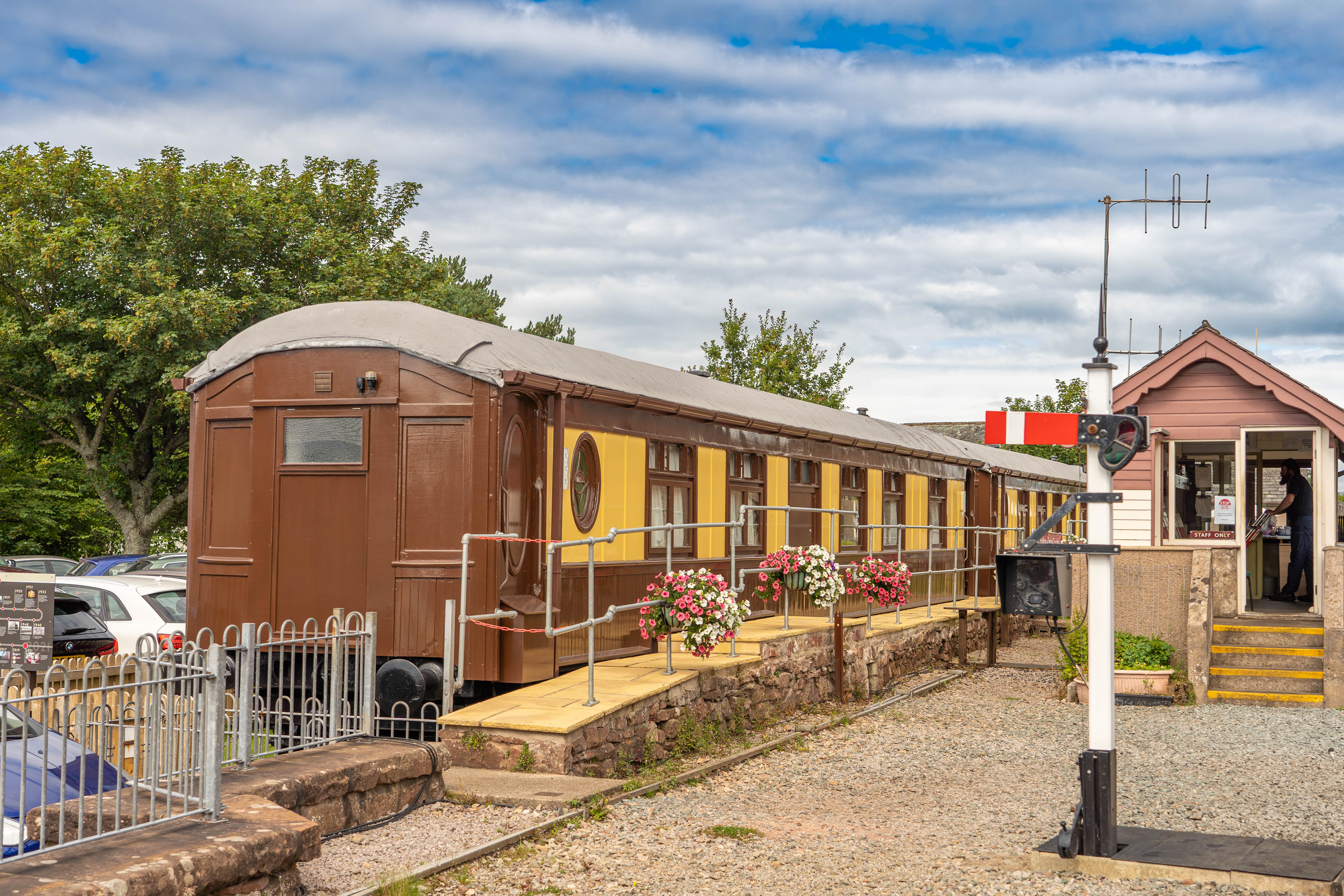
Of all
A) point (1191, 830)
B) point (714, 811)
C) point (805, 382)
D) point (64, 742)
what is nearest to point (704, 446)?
point (714, 811)

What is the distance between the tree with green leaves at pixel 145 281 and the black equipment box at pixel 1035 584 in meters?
19.4

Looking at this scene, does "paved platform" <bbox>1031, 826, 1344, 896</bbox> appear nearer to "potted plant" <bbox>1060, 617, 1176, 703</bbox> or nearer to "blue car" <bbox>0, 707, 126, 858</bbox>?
"blue car" <bbox>0, 707, 126, 858</bbox>

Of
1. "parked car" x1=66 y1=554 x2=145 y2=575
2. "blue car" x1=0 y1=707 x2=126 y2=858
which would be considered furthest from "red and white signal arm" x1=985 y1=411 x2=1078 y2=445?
"parked car" x1=66 y1=554 x2=145 y2=575

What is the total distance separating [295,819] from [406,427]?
4402mm

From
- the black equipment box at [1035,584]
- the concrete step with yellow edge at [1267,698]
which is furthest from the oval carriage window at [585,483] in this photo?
the concrete step with yellow edge at [1267,698]

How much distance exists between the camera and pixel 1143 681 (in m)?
13.4

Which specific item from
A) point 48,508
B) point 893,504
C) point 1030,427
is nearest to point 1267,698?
point 893,504

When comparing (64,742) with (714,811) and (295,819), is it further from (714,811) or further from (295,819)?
(714,811)

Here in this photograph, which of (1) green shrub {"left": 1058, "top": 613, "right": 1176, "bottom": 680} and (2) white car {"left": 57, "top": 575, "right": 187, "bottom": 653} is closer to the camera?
(2) white car {"left": 57, "top": 575, "right": 187, "bottom": 653}

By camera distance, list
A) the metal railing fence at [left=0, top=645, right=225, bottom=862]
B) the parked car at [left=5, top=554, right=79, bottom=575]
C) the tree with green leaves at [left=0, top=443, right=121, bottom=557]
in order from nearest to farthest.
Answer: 1. the metal railing fence at [left=0, top=645, right=225, bottom=862]
2. the parked car at [left=5, top=554, right=79, bottom=575]
3. the tree with green leaves at [left=0, top=443, right=121, bottom=557]

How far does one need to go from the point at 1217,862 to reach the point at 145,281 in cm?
2229

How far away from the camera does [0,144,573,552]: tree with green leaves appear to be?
77.4 ft

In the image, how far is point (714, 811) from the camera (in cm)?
809

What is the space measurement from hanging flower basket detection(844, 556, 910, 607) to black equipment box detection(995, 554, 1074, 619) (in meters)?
7.84
